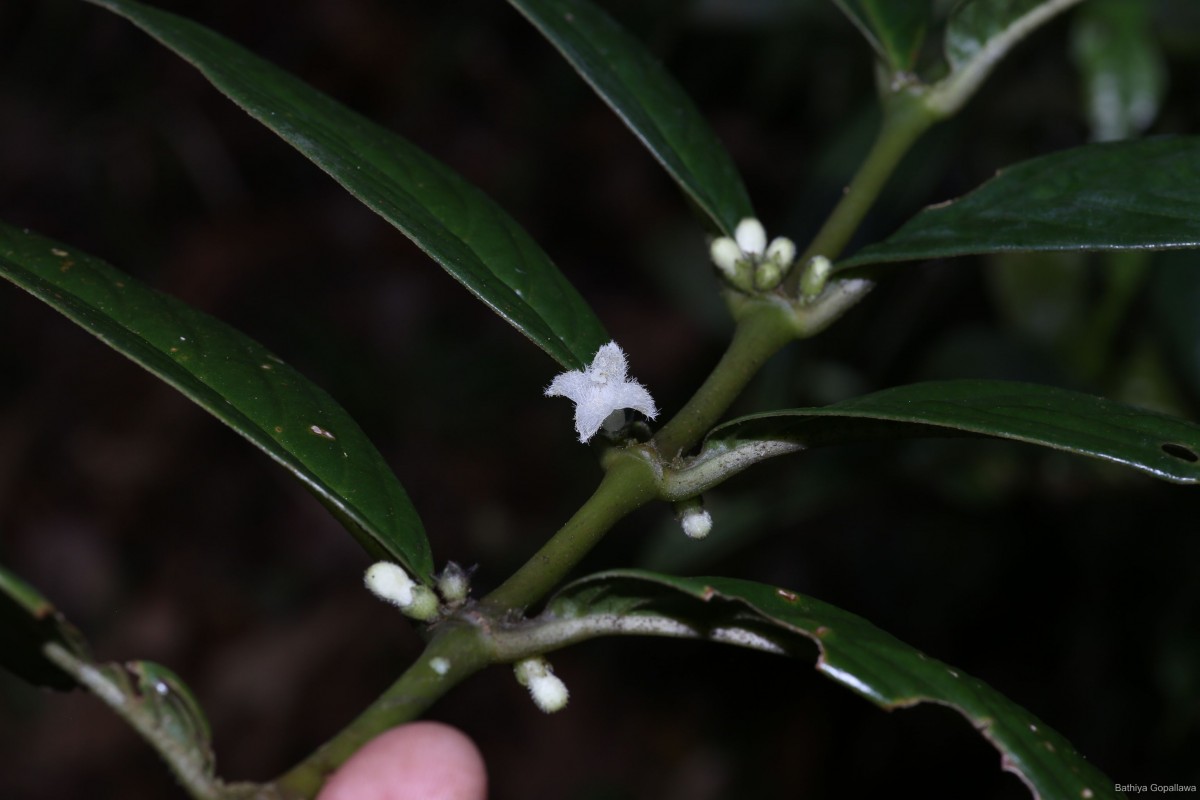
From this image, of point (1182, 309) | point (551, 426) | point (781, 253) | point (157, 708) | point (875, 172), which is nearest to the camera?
point (157, 708)

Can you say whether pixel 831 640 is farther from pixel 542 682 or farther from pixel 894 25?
pixel 894 25

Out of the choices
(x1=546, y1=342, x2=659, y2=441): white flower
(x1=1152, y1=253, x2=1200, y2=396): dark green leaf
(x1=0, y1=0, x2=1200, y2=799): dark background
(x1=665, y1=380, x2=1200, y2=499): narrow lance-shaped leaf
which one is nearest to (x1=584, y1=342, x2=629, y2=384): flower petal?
(x1=546, y1=342, x2=659, y2=441): white flower

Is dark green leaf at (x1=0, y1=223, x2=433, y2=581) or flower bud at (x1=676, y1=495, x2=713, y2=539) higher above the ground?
flower bud at (x1=676, y1=495, x2=713, y2=539)

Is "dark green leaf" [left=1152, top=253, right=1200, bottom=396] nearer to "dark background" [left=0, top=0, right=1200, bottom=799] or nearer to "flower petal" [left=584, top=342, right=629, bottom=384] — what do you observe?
"dark background" [left=0, top=0, right=1200, bottom=799]

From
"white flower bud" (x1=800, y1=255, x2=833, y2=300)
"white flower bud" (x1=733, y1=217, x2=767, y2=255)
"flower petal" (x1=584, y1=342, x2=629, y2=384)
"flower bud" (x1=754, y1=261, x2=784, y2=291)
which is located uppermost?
"white flower bud" (x1=733, y1=217, x2=767, y2=255)

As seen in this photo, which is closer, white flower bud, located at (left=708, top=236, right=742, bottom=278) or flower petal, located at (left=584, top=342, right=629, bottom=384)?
flower petal, located at (left=584, top=342, right=629, bottom=384)

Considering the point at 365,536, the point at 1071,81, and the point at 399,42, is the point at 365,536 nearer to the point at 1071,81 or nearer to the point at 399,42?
the point at 1071,81

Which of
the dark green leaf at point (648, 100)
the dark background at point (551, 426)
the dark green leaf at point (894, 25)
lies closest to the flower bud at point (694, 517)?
the dark green leaf at point (648, 100)

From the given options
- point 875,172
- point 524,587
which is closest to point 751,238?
point 875,172
